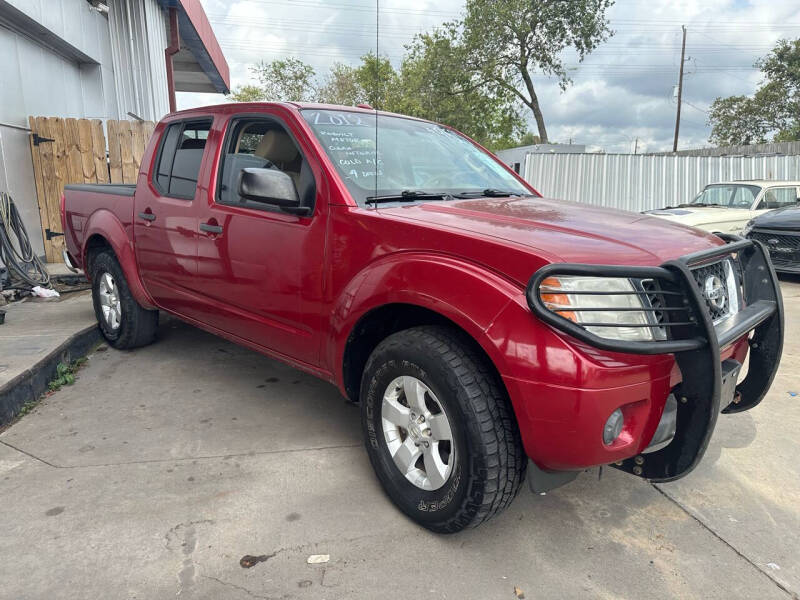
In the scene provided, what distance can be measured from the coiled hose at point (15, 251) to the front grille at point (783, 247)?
30.6 ft

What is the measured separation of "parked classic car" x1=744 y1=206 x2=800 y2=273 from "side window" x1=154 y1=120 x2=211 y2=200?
25.7 feet

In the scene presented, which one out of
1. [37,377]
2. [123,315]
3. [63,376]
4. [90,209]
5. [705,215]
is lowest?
[63,376]

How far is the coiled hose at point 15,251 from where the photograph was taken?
20.3 feet

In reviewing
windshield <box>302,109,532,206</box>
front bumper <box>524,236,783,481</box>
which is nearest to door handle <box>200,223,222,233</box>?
windshield <box>302,109,532,206</box>

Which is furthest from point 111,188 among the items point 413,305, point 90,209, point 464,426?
point 464,426

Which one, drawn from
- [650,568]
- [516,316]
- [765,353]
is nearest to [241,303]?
[516,316]

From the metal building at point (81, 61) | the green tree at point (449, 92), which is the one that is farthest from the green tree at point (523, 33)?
the metal building at point (81, 61)

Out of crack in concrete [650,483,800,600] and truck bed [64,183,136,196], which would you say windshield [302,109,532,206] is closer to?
crack in concrete [650,483,800,600]

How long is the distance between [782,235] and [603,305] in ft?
26.7

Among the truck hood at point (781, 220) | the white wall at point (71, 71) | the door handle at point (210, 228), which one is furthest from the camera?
the truck hood at point (781, 220)

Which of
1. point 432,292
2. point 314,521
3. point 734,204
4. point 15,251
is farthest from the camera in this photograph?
point 734,204

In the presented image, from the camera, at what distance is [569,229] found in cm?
238

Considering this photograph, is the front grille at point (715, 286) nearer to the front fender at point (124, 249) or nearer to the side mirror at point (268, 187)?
the side mirror at point (268, 187)

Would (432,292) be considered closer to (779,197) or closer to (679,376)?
(679,376)
